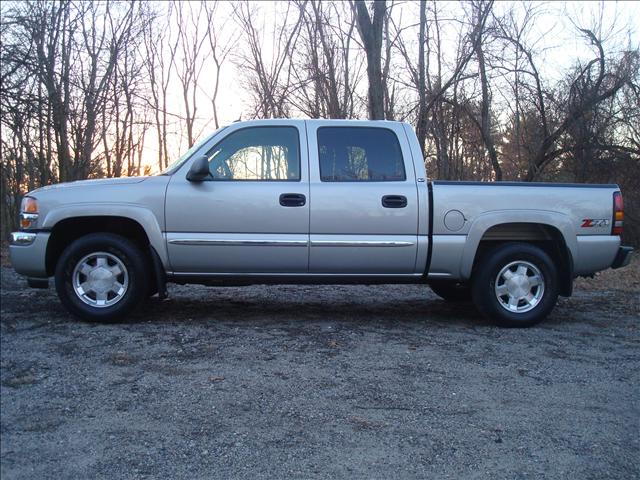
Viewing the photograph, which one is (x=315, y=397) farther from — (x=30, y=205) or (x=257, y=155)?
(x=30, y=205)

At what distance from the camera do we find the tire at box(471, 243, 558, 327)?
5.88 meters

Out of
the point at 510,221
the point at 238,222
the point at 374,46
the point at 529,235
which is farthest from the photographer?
the point at 374,46

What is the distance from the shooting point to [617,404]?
3965 mm

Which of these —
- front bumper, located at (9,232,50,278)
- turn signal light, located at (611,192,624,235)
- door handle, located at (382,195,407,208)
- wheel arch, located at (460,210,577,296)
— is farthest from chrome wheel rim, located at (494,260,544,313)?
front bumper, located at (9,232,50,278)

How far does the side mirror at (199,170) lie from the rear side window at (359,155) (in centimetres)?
111

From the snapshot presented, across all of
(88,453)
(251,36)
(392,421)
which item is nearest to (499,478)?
(392,421)

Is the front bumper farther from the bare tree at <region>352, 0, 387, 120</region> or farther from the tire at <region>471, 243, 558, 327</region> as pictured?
the bare tree at <region>352, 0, 387, 120</region>

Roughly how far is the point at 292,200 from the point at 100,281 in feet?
6.58

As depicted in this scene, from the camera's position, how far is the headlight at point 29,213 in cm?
572

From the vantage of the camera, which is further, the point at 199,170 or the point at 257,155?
the point at 257,155

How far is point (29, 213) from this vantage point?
18.9 ft

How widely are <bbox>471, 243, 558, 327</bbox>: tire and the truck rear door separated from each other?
75 cm

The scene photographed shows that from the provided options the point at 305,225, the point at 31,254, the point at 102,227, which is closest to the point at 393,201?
the point at 305,225

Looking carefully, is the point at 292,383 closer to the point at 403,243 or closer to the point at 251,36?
the point at 403,243
